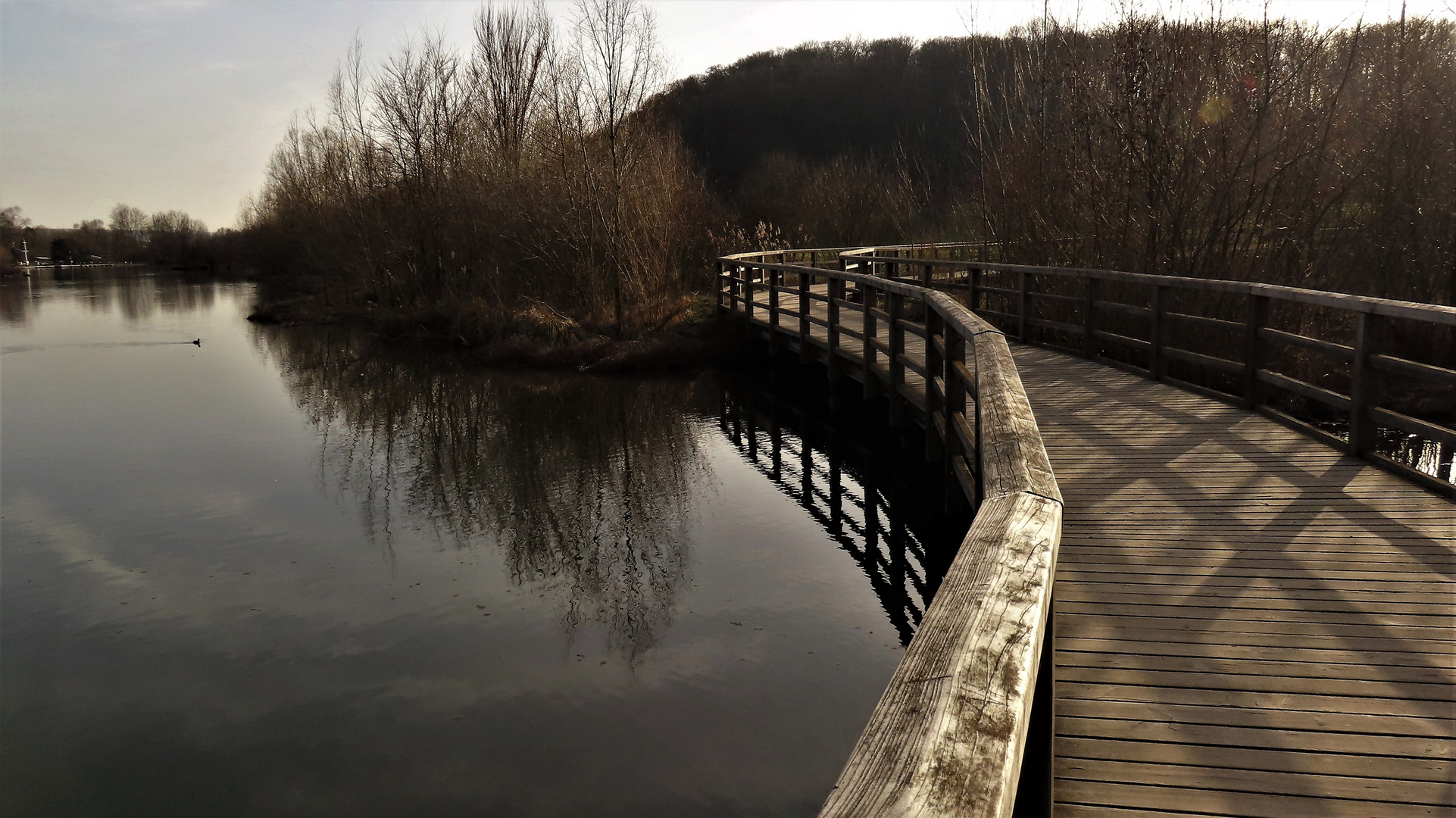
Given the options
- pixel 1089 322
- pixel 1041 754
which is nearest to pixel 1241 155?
pixel 1089 322

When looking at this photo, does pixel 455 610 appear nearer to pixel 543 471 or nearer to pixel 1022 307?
pixel 543 471

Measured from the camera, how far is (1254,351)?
7.36 meters

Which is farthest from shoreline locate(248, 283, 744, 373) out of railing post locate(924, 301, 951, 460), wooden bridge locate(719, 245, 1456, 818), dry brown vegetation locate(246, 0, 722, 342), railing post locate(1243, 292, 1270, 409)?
railing post locate(1243, 292, 1270, 409)

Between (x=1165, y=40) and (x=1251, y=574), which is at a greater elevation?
(x=1165, y=40)

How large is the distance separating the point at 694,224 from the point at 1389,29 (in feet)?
57.6

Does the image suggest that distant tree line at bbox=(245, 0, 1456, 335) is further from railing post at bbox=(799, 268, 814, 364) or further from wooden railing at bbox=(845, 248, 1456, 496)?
railing post at bbox=(799, 268, 814, 364)

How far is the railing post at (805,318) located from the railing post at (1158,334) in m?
5.96

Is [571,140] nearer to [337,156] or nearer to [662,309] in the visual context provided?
[662,309]

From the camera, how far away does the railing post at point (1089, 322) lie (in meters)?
10.00

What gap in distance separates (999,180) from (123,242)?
15019cm

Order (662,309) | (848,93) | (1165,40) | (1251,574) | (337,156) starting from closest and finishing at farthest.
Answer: (1251,574), (1165,40), (662,309), (337,156), (848,93)

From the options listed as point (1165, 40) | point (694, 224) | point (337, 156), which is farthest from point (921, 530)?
point (337, 156)

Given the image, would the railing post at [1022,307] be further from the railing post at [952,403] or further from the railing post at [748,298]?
the railing post at [748,298]

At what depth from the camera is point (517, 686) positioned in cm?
589
